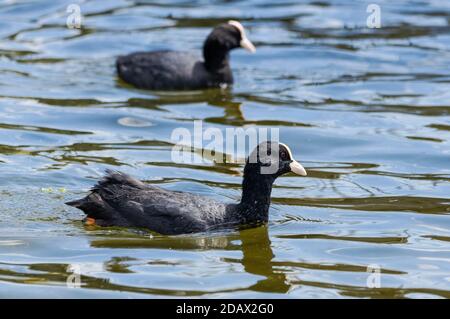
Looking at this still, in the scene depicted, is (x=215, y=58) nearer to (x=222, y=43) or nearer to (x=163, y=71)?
(x=222, y=43)

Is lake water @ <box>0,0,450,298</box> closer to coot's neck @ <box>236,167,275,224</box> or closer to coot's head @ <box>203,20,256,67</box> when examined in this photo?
coot's neck @ <box>236,167,275,224</box>

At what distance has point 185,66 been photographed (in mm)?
14734

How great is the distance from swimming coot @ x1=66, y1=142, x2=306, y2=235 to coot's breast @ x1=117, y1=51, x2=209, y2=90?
17.8 ft

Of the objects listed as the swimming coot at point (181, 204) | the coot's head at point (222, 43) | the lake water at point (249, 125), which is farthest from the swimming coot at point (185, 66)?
the swimming coot at point (181, 204)

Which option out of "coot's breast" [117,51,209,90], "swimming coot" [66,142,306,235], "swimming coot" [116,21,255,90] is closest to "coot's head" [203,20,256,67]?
"swimming coot" [116,21,255,90]

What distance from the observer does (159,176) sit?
1077cm

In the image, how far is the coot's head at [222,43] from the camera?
1480cm

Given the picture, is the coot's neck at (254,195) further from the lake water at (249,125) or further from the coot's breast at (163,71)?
the coot's breast at (163,71)

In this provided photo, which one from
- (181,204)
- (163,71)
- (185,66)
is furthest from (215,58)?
(181,204)

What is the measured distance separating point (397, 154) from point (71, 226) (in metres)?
4.01

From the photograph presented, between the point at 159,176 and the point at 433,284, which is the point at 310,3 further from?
the point at 433,284

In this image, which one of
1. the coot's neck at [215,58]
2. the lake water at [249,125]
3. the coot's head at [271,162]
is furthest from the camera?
the coot's neck at [215,58]

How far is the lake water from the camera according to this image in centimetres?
817

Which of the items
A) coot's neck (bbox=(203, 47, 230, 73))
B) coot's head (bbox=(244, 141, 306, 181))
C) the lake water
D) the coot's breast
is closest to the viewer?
the lake water
